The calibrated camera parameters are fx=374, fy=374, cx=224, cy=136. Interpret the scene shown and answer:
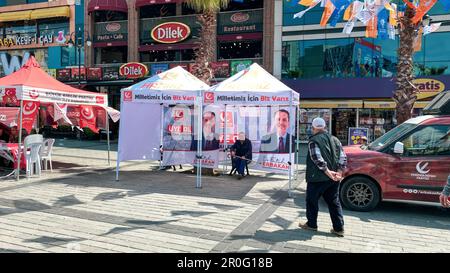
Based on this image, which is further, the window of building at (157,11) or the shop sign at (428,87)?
the window of building at (157,11)

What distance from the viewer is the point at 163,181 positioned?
10086 mm

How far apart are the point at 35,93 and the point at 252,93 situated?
20.0 feet

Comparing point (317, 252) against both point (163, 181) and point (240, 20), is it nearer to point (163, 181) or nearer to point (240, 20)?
point (163, 181)

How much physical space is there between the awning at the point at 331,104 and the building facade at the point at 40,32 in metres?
18.0

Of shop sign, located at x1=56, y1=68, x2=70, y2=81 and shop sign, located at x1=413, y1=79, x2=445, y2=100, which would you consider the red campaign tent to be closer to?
shop sign, located at x1=56, y1=68, x2=70, y2=81

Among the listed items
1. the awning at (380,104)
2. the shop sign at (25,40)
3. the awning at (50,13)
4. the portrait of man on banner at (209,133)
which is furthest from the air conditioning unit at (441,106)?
the shop sign at (25,40)

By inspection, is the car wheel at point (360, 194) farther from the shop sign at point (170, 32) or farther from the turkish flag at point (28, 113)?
the shop sign at point (170, 32)

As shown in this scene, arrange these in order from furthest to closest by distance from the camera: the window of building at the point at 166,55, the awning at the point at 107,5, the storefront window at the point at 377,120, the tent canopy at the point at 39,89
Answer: the awning at the point at 107,5 < the window of building at the point at 166,55 < the storefront window at the point at 377,120 < the tent canopy at the point at 39,89

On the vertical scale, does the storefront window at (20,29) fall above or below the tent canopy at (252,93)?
above

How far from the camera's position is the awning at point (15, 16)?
29.8 meters

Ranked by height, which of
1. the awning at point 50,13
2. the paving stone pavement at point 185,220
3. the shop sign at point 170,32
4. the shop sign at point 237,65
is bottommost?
the paving stone pavement at point 185,220

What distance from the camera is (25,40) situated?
100 feet

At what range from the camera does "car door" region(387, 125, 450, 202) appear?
6809 mm
